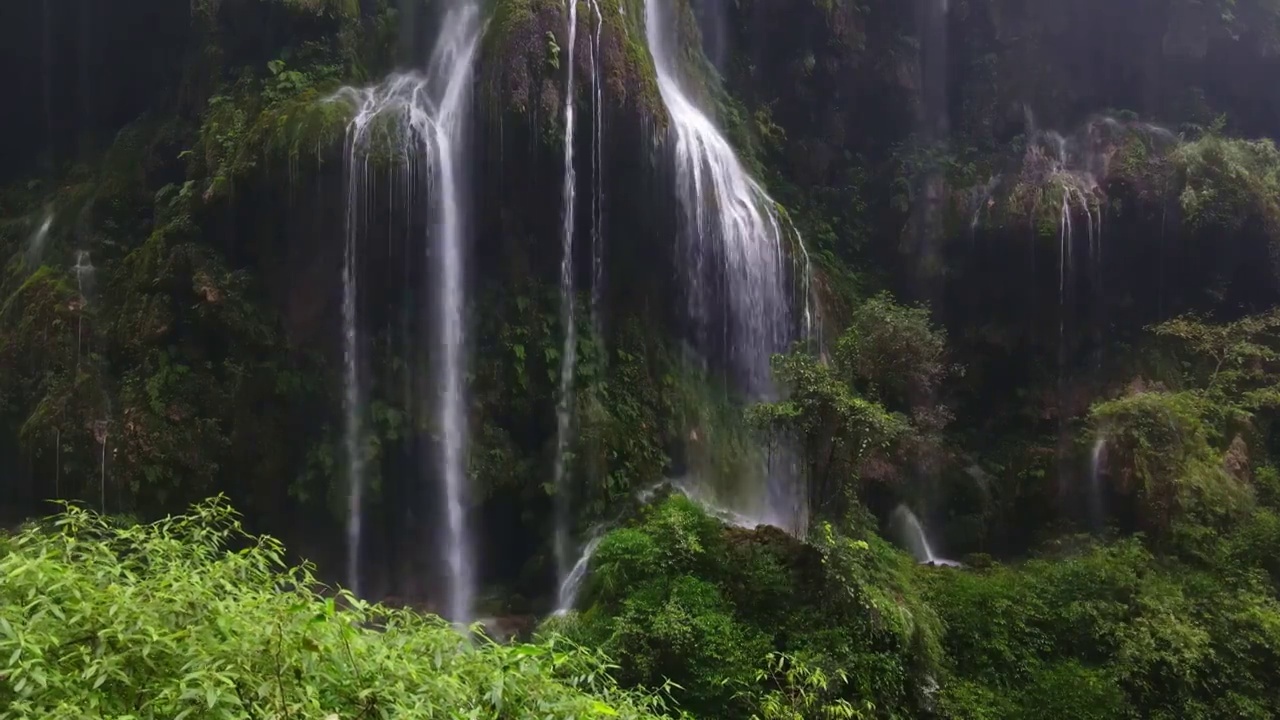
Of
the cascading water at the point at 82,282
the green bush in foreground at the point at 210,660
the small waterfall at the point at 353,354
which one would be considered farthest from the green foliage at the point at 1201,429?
the cascading water at the point at 82,282

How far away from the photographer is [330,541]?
10.1 metres

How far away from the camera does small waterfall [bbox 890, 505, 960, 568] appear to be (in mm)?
11328

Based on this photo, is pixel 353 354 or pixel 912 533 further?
pixel 912 533

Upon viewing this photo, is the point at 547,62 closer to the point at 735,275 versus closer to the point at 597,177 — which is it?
the point at 597,177

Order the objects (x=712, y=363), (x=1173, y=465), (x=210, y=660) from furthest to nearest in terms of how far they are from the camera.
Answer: (x=712, y=363)
(x=1173, y=465)
(x=210, y=660)

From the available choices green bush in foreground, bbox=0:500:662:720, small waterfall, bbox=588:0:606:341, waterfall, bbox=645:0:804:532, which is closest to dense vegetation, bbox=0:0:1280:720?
green bush in foreground, bbox=0:500:662:720

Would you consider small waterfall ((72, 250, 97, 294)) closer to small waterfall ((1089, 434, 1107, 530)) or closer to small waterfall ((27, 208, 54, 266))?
small waterfall ((27, 208, 54, 266))

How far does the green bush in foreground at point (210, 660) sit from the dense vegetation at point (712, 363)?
3cm

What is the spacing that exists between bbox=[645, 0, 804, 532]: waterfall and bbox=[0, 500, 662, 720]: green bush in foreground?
27.1ft

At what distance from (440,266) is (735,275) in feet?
13.4

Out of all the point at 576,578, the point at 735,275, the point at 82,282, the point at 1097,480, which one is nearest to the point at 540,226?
the point at 735,275

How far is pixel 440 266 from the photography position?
10.1 metres

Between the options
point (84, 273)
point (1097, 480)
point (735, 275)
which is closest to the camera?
point (1097, 480)

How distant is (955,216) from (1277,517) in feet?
22.1
